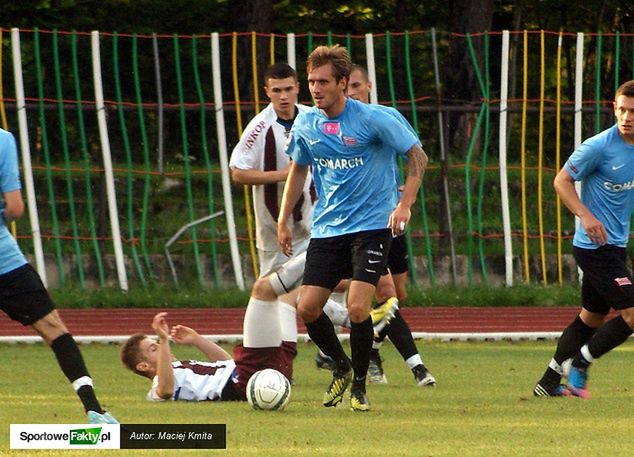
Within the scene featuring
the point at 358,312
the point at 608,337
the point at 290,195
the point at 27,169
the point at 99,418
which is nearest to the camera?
the point at 99,418

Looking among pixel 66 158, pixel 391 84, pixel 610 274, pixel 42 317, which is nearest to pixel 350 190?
pixel 610 274

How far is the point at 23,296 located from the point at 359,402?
2.07m

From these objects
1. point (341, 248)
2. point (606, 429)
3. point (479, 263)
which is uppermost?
point (341, 248)

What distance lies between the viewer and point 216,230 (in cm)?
2108

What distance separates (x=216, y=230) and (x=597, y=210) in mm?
11590

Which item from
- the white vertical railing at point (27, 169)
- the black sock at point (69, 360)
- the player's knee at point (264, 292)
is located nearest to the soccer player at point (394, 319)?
the player's knee at point (264, 292)

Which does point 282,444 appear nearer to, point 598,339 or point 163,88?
point 598,339

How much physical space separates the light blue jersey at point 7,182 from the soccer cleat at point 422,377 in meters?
3.51

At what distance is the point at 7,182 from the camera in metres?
8.35

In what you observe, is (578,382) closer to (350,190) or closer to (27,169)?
(350,190)

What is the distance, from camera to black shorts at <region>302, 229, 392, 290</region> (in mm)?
9445

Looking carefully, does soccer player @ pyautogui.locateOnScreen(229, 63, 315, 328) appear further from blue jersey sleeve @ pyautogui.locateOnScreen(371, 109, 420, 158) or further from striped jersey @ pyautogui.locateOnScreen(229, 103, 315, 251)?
blue jersey sleeve @ pyautogui.locateOnScreen(371, 109, 420, 158)

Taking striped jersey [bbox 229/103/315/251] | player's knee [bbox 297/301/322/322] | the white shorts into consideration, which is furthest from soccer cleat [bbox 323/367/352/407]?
the white shorts

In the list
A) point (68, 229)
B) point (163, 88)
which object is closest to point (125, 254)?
point (68, 229)
